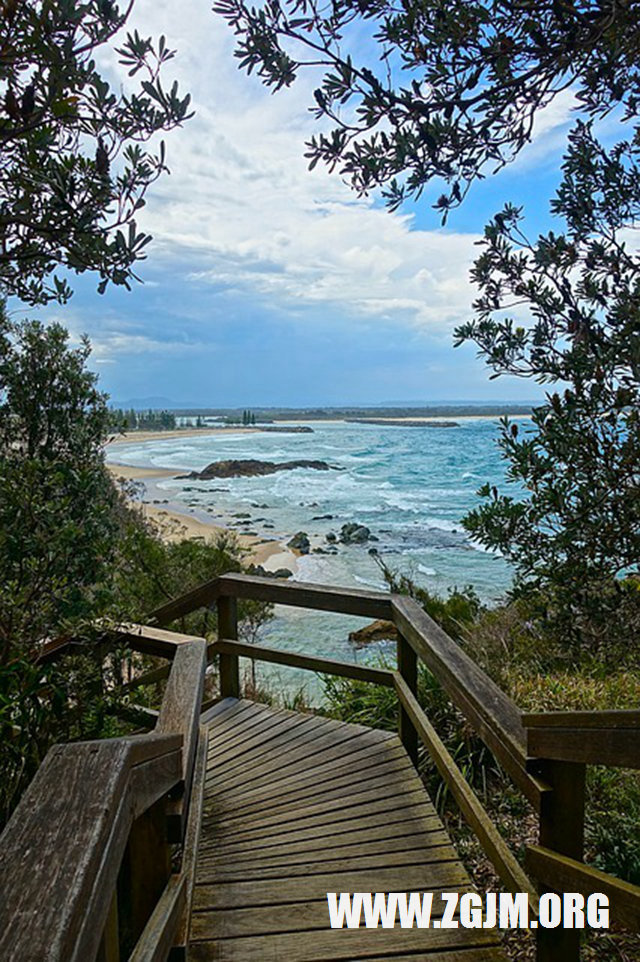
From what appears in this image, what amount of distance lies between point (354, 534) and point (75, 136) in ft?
72.5

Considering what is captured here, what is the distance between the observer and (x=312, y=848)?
2.38 metres

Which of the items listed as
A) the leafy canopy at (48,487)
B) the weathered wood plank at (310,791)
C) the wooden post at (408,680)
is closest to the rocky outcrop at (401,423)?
the leafy canopy at (48,487)

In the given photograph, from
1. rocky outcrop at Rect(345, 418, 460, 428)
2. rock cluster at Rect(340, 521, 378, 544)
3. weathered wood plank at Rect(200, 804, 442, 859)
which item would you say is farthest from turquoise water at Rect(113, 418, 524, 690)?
rocky outcrop at Rect(345, 418, 460, 428)

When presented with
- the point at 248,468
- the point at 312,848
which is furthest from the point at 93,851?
the point at 248,468

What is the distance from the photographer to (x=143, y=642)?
2.83 metres

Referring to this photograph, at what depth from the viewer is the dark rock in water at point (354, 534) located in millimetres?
22797

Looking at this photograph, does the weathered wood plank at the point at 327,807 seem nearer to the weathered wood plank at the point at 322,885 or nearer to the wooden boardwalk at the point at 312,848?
the wooden boardwalk at the point at 312,848

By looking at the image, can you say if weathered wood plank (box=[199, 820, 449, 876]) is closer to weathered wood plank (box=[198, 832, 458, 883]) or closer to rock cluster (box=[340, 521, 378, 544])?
weathered wood plank (box=[198, 832, 458, 883])

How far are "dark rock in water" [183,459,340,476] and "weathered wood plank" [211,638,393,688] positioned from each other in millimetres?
36481

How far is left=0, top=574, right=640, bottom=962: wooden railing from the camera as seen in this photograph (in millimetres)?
768

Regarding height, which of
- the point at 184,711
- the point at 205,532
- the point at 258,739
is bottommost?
the point at 205,532

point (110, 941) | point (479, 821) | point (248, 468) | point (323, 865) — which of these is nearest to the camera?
point (110, 941)

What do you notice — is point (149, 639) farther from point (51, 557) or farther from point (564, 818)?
point (564, 818)

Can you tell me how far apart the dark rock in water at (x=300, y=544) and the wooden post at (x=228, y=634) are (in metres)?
16.5
